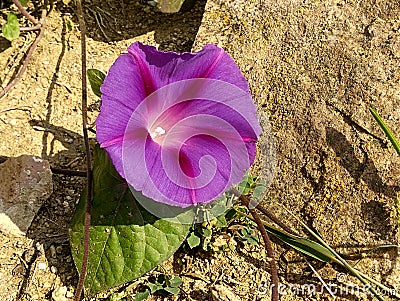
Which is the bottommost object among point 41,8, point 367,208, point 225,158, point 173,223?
point 173,223

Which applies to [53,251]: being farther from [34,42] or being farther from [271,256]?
[34,42]

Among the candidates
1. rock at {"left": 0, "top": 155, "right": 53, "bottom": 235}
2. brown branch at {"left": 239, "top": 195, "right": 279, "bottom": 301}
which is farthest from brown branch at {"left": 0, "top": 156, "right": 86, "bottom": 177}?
brown branch at {"left": 239, "top": 195, "right": 279, "bottom": 301}

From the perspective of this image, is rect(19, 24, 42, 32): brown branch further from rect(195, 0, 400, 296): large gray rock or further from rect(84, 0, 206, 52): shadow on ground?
rect(195, 0, 400, 296): large gray rock

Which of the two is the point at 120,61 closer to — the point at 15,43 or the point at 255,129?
the point at 255,129

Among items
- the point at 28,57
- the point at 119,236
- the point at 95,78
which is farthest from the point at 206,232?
the point at 28,57

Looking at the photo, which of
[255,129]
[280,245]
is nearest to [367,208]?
[280,245]
